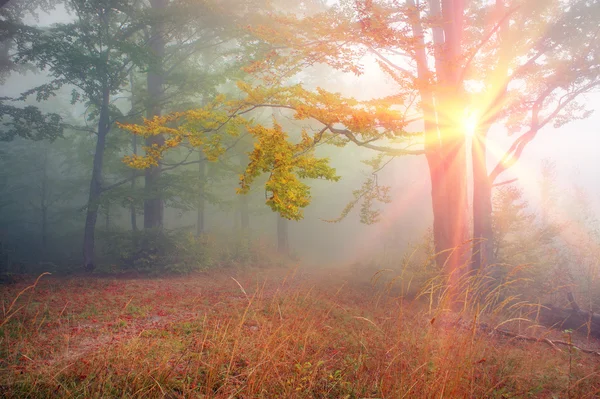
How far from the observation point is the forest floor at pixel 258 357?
2.67 m

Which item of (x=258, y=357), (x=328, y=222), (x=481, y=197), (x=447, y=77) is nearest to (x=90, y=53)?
(x=328, y=222)

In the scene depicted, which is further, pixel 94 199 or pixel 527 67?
pixel 94 199

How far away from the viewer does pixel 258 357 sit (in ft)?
10.5

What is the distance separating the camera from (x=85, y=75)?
12945 mm

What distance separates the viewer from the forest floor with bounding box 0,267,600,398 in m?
2.67

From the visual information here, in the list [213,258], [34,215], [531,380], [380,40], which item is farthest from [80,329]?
[34,215]

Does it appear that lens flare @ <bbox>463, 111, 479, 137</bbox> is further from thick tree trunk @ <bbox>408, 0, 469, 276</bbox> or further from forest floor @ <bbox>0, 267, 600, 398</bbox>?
forest floor @ <bbox>0, 267, 600, 398</bbox>

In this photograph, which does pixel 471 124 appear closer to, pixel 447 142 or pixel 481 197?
pixel 447 142

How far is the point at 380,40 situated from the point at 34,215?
36963 millimetres

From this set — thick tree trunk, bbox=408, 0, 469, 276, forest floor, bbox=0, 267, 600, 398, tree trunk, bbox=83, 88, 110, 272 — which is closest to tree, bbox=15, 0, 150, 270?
tree trunk, bbox=83, 88, 110, 272

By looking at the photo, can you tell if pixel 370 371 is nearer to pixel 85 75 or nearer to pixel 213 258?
pixel 213 258

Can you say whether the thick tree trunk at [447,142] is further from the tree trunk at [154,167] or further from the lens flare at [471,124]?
the tree trunk at [154,167]

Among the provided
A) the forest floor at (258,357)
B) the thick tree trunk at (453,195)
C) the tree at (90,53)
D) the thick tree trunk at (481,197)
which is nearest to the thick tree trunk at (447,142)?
the thick tree trunk at (453,195)

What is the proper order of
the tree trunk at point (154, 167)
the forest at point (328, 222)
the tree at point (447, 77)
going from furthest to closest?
the tree trunk at point (154, 167)
the tree at point (447, 77)
the forest at point (328, 222)
